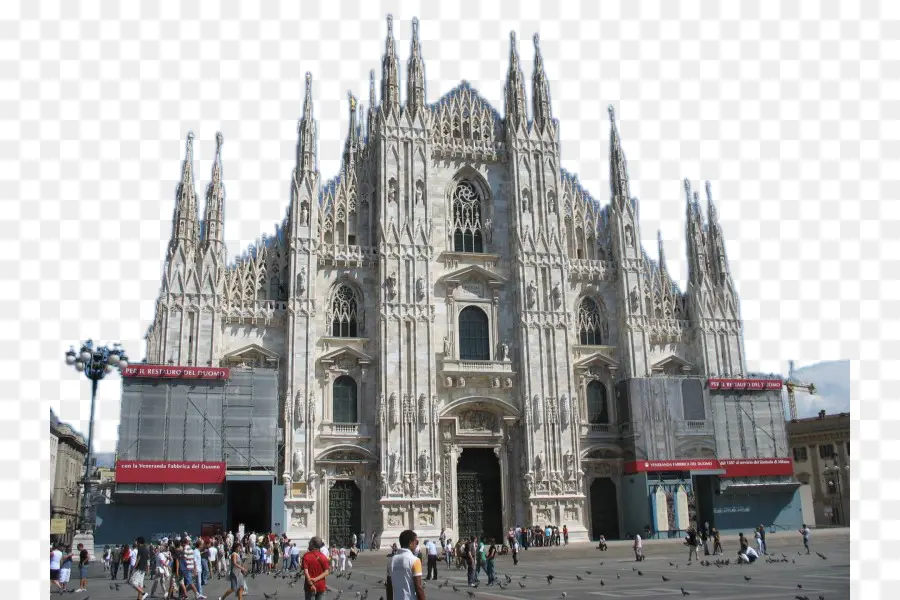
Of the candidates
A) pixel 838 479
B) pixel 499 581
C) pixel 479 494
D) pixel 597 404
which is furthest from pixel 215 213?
pixel 838 479

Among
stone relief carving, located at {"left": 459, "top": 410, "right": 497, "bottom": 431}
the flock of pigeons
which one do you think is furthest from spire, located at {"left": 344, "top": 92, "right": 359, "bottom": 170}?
the flock of pigeons

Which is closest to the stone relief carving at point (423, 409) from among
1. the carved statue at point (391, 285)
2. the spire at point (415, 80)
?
the carved statue at point (391, 285)

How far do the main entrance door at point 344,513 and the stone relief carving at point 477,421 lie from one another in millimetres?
6277

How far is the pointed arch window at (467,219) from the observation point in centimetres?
4472

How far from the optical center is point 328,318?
41312mm

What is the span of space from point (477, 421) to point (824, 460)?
34756 mm

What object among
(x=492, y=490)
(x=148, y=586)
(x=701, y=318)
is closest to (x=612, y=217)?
(x=701, y=318)

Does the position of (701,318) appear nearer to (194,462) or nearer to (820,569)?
(820,569)

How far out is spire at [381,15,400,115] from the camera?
44.3 meters

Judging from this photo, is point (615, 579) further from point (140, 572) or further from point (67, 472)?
point (67, 472)

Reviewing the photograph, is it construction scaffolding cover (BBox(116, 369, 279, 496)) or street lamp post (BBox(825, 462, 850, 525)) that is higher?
construction scaffolding cover (BBox(116, 369, 279, 496))

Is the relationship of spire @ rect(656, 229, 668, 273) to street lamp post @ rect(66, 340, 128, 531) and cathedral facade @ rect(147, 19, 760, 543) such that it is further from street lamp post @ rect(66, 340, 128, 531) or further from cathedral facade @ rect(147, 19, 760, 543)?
street lamp post @ rect(66, 340, 128, 531)

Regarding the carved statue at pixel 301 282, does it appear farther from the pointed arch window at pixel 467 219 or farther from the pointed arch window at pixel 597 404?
the pointed arch window at pixel 597 404

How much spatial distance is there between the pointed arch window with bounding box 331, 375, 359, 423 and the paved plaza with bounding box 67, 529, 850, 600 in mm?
7250
